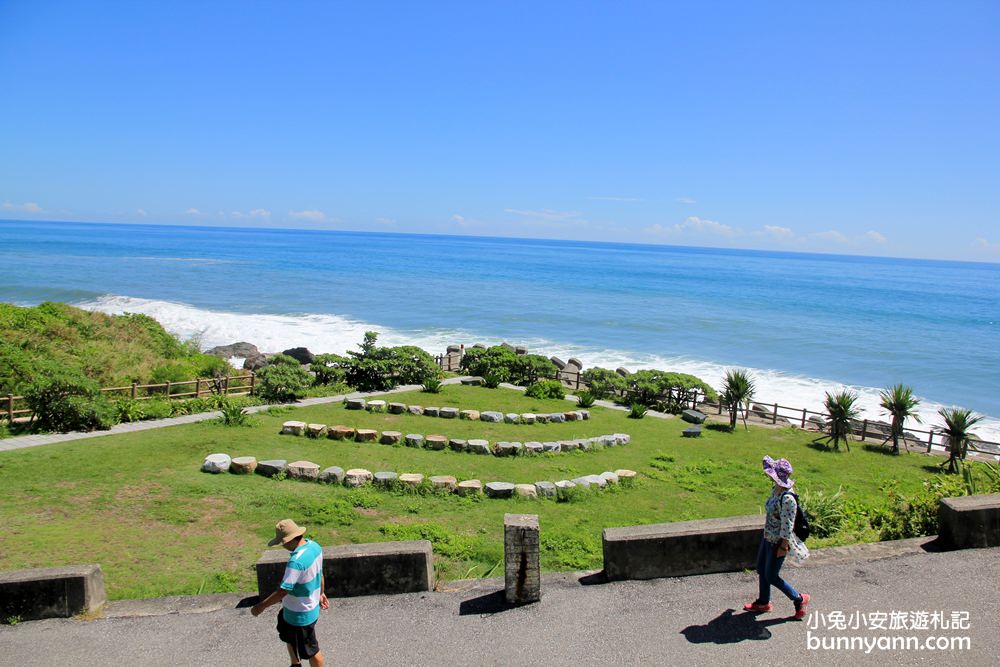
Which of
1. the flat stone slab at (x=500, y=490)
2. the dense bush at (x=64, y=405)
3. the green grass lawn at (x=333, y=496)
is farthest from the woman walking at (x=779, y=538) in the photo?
the dense bush at (x=64, y=405)

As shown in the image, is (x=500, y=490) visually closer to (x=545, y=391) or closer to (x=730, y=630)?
(x=730, y=630)

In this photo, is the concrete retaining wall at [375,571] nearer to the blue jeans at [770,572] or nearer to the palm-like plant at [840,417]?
the blue jeans at [770,572]

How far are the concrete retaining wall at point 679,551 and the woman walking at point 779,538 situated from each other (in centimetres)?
99

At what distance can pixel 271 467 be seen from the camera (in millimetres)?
12578

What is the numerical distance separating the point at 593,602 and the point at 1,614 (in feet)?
20.7

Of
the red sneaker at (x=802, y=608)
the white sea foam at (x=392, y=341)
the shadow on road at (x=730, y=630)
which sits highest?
the red sneaker at (x=802, y=608)

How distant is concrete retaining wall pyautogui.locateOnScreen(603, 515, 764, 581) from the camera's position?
7.37 metres

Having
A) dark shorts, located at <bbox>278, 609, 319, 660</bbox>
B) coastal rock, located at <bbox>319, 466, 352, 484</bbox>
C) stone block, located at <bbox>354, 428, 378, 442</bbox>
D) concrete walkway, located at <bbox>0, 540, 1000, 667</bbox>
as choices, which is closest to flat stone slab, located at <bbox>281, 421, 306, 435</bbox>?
stone block, located at <bbox>354, 428, 378, 442</bbox>

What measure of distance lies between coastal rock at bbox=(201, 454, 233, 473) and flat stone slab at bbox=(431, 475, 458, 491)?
13.8ft

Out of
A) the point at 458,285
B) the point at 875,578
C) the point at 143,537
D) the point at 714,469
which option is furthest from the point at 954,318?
the point at 143,537

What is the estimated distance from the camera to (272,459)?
43.6 ft

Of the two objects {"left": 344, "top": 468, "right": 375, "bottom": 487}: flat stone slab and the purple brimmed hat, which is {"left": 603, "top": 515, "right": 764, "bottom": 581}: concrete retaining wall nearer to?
the purple brimmed hat

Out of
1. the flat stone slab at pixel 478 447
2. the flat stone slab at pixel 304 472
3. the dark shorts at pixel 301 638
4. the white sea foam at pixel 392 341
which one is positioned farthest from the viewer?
the white sea foam at pixel 392 341

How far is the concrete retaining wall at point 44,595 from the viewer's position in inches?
269
